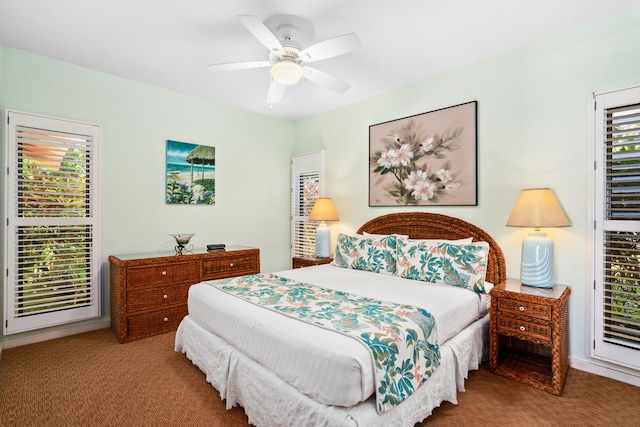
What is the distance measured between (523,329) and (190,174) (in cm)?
392

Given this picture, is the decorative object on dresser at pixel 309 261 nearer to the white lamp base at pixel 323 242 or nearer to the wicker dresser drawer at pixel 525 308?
the white lamp base at pixel 323 242

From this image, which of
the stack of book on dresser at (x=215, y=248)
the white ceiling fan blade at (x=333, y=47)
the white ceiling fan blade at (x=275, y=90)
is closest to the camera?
the white ceiling fan blade at (x=333, y=47)

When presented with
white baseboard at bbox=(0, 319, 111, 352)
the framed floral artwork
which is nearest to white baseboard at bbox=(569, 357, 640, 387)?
the framed floral artwork

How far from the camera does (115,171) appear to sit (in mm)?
3574

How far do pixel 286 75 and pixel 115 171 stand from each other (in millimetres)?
2390

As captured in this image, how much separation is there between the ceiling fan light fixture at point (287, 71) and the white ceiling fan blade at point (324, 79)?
0.64 feet

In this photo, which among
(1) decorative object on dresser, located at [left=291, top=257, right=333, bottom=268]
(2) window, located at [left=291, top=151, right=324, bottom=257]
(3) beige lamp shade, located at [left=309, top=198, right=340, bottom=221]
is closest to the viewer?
(1) decorative object on dresser, located at [left=291, top=257, right=333, bottom=268]

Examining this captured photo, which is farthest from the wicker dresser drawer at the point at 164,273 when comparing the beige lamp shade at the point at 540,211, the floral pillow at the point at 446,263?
the beige lamp shade at the point at 540,211

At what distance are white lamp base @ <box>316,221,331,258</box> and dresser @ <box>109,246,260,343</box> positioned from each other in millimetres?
1280

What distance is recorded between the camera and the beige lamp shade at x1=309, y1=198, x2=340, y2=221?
4.41 m

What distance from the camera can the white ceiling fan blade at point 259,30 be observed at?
200cm

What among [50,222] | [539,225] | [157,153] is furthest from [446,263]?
[50,222]

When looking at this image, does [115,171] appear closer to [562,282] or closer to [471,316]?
[471,316]

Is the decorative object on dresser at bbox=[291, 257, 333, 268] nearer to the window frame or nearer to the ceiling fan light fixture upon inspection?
the ceiling fan light fixture
